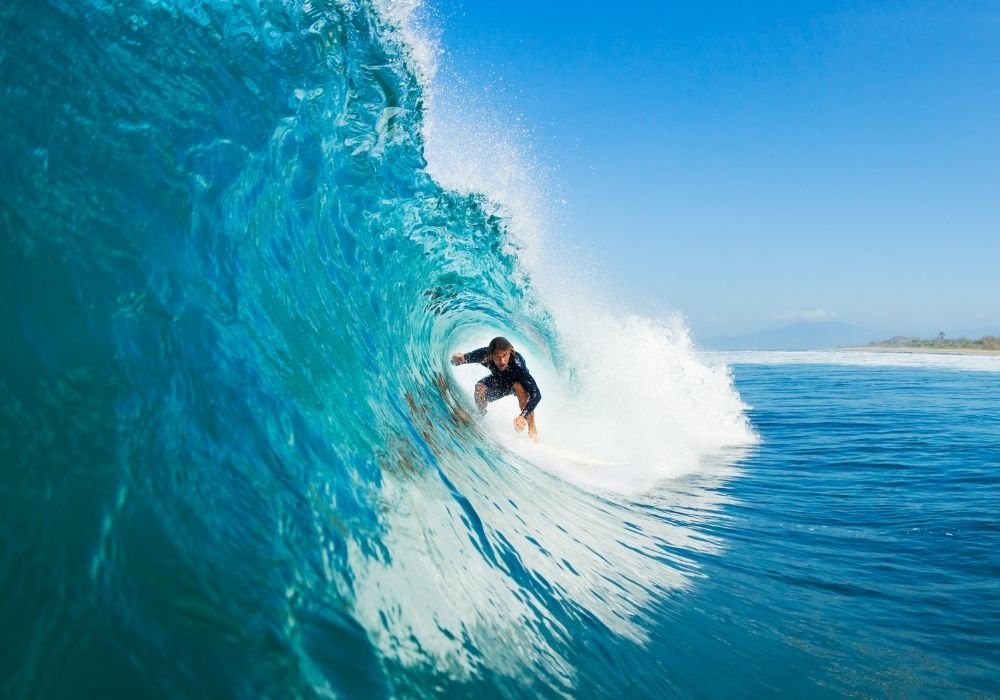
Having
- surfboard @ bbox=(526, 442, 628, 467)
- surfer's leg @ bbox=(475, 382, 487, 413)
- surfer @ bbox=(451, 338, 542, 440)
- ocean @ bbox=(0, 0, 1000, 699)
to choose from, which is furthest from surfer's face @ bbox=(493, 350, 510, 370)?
surfboard @ bbox=(526, 442, 628, 467)

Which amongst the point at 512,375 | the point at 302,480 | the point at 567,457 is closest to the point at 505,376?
the point at 512,375

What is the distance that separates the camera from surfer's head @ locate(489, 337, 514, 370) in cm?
700

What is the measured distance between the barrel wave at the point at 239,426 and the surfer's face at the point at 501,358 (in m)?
1.36

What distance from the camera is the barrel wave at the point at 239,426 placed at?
2.02 meters

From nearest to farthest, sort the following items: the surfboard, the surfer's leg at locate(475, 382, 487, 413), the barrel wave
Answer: the barrel wave → the surfer's leg at locate(475, 382, 487, 413) → the surfboard

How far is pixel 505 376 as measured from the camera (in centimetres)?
730

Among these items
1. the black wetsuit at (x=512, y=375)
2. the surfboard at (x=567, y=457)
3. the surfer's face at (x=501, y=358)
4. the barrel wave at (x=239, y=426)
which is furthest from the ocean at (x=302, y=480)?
the surfer's face at (x=501, y=358)

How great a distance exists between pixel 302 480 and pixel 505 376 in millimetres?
4456

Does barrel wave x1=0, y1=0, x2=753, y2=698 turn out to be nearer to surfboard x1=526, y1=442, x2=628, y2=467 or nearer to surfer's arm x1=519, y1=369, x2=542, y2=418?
surfer's arm x1=519, y1=369, x2=542, y2=418

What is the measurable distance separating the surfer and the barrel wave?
4.40 ft

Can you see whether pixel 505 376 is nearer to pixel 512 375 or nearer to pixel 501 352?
pixel 512 375

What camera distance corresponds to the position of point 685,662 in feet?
10.8

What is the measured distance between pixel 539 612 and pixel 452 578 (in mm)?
569

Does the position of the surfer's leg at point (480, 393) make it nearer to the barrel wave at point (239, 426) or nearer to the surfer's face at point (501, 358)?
the surfer's face at point (501, 358)
